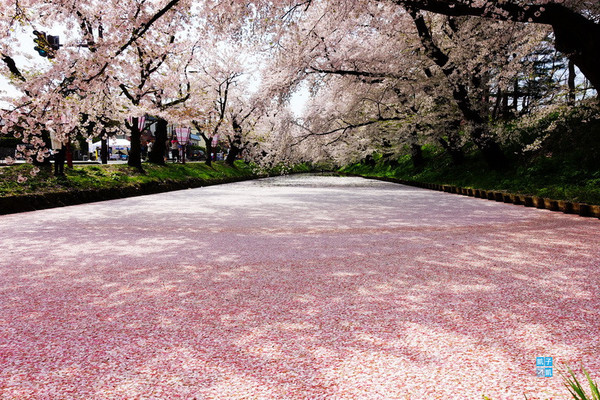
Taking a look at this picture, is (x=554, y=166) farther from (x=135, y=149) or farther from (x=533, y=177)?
(x=135, y=149)

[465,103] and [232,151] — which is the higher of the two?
[465,103]

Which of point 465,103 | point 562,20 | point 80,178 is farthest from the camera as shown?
point 465,103

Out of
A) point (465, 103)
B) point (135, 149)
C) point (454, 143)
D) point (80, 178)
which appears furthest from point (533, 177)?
point (135, 149)

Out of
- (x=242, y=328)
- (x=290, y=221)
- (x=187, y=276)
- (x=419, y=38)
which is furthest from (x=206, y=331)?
(x=419, y=38)

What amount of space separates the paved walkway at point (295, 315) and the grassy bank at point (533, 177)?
3.85 meters

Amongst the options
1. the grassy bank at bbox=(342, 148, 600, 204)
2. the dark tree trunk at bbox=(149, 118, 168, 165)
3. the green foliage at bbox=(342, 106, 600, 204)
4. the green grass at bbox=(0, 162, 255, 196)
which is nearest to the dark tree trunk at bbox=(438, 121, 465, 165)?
the grassy bank at bbox=(342, 148, 600, 204)

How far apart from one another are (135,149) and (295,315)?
57.7 ft

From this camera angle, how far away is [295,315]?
9.28 ft

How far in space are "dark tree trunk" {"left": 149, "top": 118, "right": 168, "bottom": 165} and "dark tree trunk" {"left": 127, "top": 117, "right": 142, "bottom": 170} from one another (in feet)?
8.70

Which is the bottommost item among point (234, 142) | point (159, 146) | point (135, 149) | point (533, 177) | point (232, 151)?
point (533, 177)

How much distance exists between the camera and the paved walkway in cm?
196

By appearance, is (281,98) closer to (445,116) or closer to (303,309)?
(445,116)

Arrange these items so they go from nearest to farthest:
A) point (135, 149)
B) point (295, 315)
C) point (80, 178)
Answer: point (295, 315), point (80, 178), point (135, 149)

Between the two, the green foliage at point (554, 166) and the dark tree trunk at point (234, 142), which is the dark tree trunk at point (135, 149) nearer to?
the green foliage at point (554, 166)
